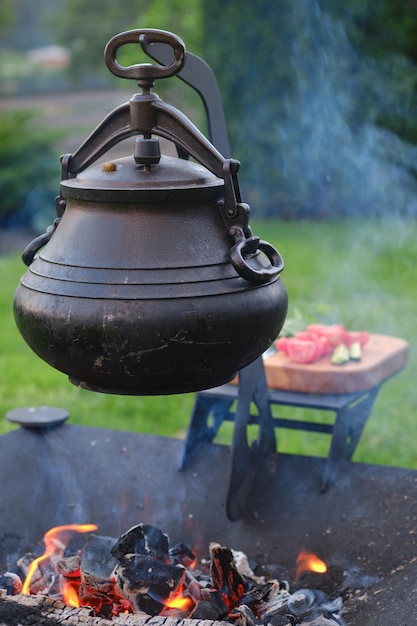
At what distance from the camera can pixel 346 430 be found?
352 centimetres

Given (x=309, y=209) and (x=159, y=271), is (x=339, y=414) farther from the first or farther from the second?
(x=309, y=209)

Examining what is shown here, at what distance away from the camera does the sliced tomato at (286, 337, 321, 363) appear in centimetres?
367

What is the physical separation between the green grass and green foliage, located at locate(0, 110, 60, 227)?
142 cm

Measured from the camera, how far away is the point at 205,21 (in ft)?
30.8

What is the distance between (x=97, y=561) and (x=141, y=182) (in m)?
1.38

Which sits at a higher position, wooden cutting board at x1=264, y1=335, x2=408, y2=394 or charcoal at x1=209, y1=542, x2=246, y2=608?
wooden cutting board at x1=264, y1=335, x2=408, y2=394

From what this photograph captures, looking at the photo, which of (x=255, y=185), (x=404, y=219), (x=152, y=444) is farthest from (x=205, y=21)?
(x=152, y=444)

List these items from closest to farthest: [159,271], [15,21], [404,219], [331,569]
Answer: [159,271] < [331,569] < [404,219] < [15,21]

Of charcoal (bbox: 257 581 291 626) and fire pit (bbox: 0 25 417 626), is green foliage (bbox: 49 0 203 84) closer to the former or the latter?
fire pit (bbox: 0 25 417 626)

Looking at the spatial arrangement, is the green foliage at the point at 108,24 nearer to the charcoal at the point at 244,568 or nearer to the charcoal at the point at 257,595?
the charcoal at the point at 244,568

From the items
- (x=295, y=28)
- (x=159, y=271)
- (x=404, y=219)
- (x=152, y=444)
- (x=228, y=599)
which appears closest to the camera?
(x=159, y=271)

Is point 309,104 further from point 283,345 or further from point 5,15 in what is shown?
point 5,15

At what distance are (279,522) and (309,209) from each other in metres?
7.28

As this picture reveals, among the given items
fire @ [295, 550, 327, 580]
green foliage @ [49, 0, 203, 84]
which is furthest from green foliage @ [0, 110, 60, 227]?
fire @ [295, 550, 327, 580]
